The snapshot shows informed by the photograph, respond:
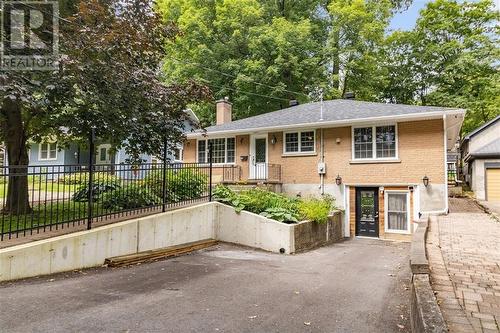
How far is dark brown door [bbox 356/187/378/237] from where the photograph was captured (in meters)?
14.7

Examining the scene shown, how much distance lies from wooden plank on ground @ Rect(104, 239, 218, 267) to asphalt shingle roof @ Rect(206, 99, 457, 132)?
334 inches

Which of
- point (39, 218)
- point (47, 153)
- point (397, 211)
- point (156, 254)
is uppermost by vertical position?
point (47, 153)

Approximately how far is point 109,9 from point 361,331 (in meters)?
8.55

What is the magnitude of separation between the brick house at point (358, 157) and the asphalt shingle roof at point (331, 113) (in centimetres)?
4

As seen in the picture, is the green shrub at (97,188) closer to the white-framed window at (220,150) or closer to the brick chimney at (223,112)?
the white-framed window at (220,150)

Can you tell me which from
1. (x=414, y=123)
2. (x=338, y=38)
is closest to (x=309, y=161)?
(x=414, y=123)

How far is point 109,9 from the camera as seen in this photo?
822 cm

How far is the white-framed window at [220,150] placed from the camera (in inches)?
726

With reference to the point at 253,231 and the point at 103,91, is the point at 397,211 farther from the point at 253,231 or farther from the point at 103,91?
the point at 103,91

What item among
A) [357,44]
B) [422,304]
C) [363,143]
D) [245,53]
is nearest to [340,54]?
[357,44]

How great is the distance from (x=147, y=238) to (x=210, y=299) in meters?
3.60

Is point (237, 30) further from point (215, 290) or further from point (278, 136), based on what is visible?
point (215, 290)

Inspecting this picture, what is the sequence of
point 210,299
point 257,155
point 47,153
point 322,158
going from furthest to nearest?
1. point 47,153
2. point 257,155
3. point 322,158
4. point 210,299

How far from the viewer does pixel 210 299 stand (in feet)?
16.0
